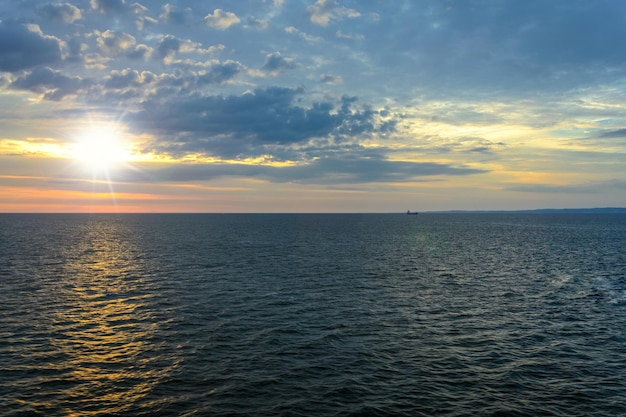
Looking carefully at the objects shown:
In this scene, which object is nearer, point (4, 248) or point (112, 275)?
point (112, 275)

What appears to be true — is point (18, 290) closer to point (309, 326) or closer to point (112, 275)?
point (112, 275)

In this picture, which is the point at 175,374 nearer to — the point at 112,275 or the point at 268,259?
the point at 112,275

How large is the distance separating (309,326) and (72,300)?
33.7 metres

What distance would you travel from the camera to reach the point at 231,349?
38.7 metres

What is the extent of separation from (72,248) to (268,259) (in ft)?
217

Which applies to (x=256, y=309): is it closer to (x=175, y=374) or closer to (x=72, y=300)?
(x=175, y=374)

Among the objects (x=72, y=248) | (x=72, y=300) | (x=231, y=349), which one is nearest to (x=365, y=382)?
(x=231, y=349)

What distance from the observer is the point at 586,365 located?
3538cm

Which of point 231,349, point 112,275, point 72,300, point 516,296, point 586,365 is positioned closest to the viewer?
point 586,365

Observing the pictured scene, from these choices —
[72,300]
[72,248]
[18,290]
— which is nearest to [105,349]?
[72,300]

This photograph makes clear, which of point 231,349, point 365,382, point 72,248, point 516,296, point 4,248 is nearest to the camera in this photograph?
point 365,382

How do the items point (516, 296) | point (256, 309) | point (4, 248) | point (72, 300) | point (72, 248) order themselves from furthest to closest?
point (72, 248) → point (4, 248) → point (516, 296) → point (72, 300) → point (256, 309)

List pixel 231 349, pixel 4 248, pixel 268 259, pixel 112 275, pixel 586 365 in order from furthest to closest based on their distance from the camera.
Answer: pixel 4 248 → pixel 268 259 → pixel 112 275 → pixel 231 349 → pixel 586 365

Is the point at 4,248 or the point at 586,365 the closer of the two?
the point at 586,365
